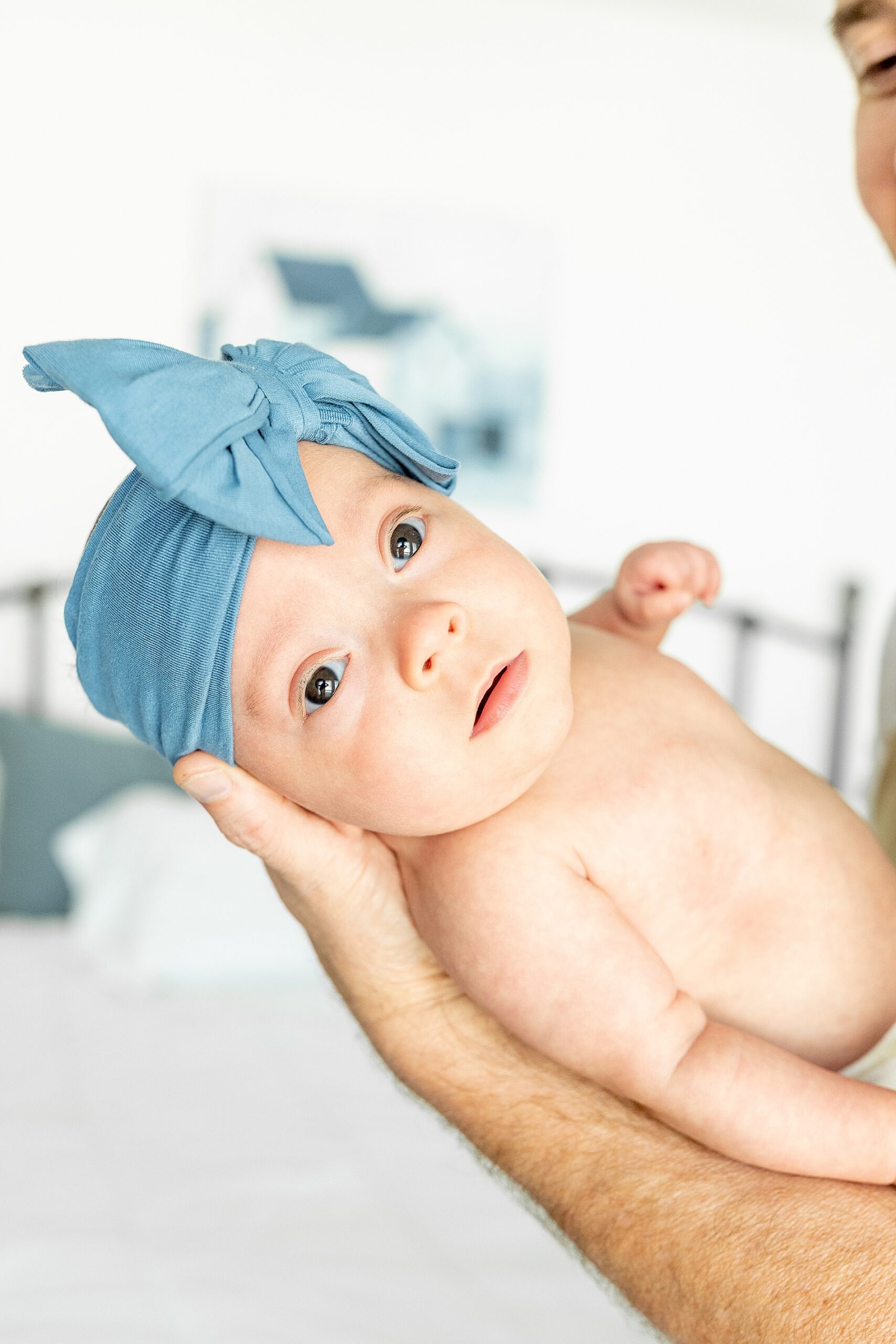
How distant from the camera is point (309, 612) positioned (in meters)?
0.88

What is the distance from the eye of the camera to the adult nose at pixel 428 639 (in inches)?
33.1

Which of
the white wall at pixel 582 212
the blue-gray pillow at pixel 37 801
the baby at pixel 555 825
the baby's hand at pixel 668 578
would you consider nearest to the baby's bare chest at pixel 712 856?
the baby at pixel 555 825

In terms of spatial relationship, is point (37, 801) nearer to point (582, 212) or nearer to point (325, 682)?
point (582, 212)

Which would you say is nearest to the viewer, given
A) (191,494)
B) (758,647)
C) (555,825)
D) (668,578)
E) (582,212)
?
(191,494)

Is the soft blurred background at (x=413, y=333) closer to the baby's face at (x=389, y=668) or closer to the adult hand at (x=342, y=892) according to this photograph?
the adult hand at (x=342, y=892)

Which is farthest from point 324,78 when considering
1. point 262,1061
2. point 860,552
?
point 262,1061

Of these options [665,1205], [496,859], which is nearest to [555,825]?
[496,859]

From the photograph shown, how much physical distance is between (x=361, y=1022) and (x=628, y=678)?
0.37m

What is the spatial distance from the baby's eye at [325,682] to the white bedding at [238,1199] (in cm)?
60

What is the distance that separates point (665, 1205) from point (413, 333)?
276cm

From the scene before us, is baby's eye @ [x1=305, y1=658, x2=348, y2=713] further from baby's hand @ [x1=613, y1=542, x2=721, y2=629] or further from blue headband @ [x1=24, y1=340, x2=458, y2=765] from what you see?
baby's hand @ [x1=613, y1=542, x2=721, y2=629]

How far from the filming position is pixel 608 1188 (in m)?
0.93

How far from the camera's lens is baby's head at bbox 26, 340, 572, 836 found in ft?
2.78

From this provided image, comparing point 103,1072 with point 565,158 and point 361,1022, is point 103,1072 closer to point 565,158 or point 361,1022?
point 361,1022
